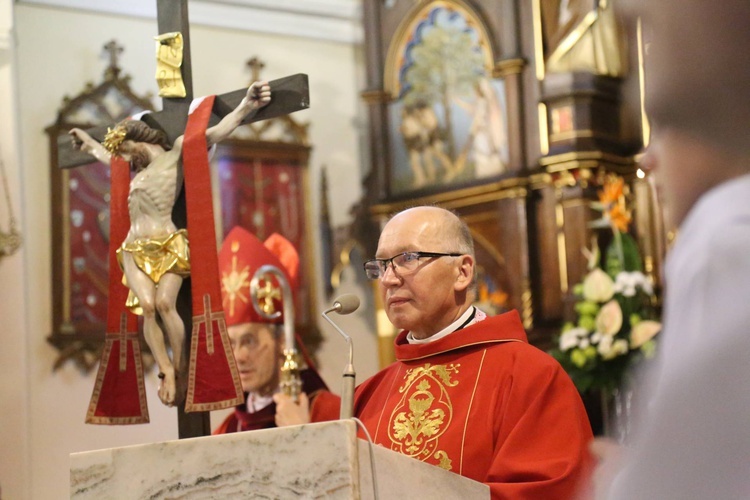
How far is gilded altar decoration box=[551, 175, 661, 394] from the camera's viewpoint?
6.93 metres

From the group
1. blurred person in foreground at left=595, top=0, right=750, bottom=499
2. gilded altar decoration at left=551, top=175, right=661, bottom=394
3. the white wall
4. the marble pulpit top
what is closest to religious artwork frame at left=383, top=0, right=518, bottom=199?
A: the white wall

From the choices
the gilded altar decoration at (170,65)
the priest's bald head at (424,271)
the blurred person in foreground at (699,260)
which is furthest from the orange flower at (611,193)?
the blurred person in foreground at (699,260)

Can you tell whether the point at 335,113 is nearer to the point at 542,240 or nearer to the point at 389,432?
the point at 542,240

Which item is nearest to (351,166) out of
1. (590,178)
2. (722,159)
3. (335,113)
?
(335,113)

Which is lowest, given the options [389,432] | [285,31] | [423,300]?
[389,432]

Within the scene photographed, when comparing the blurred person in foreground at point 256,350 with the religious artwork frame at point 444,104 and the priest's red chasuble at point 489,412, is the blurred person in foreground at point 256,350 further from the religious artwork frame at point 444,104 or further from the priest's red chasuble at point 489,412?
the religious artwork frame at point 444,104

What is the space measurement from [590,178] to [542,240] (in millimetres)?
680

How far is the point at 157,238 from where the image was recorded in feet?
14.0

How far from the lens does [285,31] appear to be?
33.2 feet

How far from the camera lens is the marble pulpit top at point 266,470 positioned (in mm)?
2592

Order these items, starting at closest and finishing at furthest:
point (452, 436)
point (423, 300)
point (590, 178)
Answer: point (452, 436)
point (423, 300)
point (590, 178)

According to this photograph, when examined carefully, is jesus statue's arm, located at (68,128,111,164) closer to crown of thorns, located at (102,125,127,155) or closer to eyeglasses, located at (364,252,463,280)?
crown of thorns, located at (102,125,127,155)

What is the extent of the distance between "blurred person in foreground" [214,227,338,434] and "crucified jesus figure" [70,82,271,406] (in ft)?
4.16

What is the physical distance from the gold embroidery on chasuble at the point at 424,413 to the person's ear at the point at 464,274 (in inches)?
11.0
